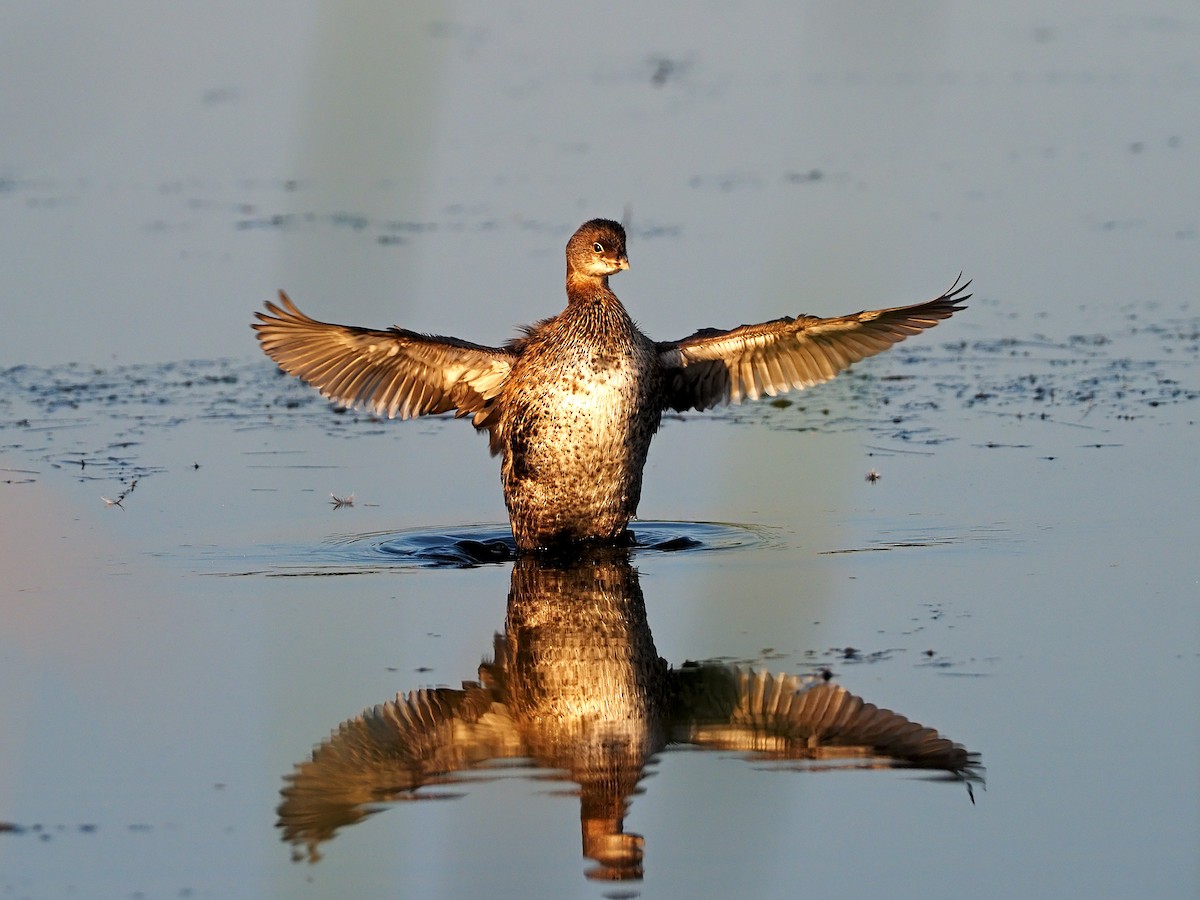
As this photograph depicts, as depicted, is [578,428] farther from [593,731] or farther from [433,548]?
[593,731]

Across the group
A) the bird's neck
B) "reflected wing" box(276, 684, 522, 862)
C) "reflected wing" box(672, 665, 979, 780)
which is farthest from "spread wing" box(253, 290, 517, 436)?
"reflected wing" box(672, 665, 979, 780)

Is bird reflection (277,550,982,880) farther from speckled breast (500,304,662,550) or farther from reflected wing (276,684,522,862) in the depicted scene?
speckled breast (500,304,662,550)

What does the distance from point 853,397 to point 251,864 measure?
612cm

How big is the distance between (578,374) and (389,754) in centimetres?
273

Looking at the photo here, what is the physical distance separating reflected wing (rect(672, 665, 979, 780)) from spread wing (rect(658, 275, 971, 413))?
7.84ft

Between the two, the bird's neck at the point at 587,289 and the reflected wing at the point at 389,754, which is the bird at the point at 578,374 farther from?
the reflected wing at the point at 389,754

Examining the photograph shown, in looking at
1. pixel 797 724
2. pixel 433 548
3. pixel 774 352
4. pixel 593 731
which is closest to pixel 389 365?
pixel 433 548

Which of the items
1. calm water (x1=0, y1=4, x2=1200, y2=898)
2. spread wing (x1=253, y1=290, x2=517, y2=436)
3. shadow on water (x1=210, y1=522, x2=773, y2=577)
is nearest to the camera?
calm water (x1=0, y1=4, x2=1200, y2=898)

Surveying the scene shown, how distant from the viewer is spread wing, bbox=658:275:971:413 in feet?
24.5

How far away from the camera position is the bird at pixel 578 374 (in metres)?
7.23

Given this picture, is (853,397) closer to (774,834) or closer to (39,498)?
(39,498)

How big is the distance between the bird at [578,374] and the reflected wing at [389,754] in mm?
Answer: 1983

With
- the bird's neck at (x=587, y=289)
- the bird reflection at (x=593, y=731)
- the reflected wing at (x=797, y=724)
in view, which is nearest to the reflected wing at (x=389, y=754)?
the bird reflection at (x=593, y=731)

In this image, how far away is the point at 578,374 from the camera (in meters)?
7.19
